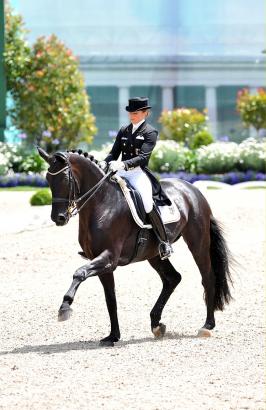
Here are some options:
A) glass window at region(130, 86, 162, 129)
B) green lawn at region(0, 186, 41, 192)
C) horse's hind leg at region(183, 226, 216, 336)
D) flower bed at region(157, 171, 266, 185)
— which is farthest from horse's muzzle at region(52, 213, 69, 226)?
glass window at region(130, 86, 162, 129)

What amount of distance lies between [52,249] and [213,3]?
156 ft

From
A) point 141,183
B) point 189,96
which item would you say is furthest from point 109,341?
point 189,96

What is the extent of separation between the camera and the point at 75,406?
599 cm

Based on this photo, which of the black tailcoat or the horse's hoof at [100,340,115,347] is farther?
the black tailcoat

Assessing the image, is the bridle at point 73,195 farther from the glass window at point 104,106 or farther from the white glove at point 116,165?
the glass window at point 104,106

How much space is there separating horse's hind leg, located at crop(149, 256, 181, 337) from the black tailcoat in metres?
0.70

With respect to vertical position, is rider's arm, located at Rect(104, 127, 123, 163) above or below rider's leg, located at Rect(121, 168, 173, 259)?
above

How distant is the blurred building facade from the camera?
5684 cm

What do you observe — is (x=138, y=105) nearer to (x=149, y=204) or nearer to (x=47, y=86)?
(x=149, y=204)

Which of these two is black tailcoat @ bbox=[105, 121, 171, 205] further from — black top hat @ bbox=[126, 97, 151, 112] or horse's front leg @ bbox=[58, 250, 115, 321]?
horse's front leg @ bbox=[58, 250, 115, 321]

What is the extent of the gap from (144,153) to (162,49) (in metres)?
49.7

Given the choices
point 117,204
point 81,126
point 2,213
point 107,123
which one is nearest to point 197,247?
point 117,204

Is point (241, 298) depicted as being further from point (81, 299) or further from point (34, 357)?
point (34, 357)

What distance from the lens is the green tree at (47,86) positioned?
31.0m
